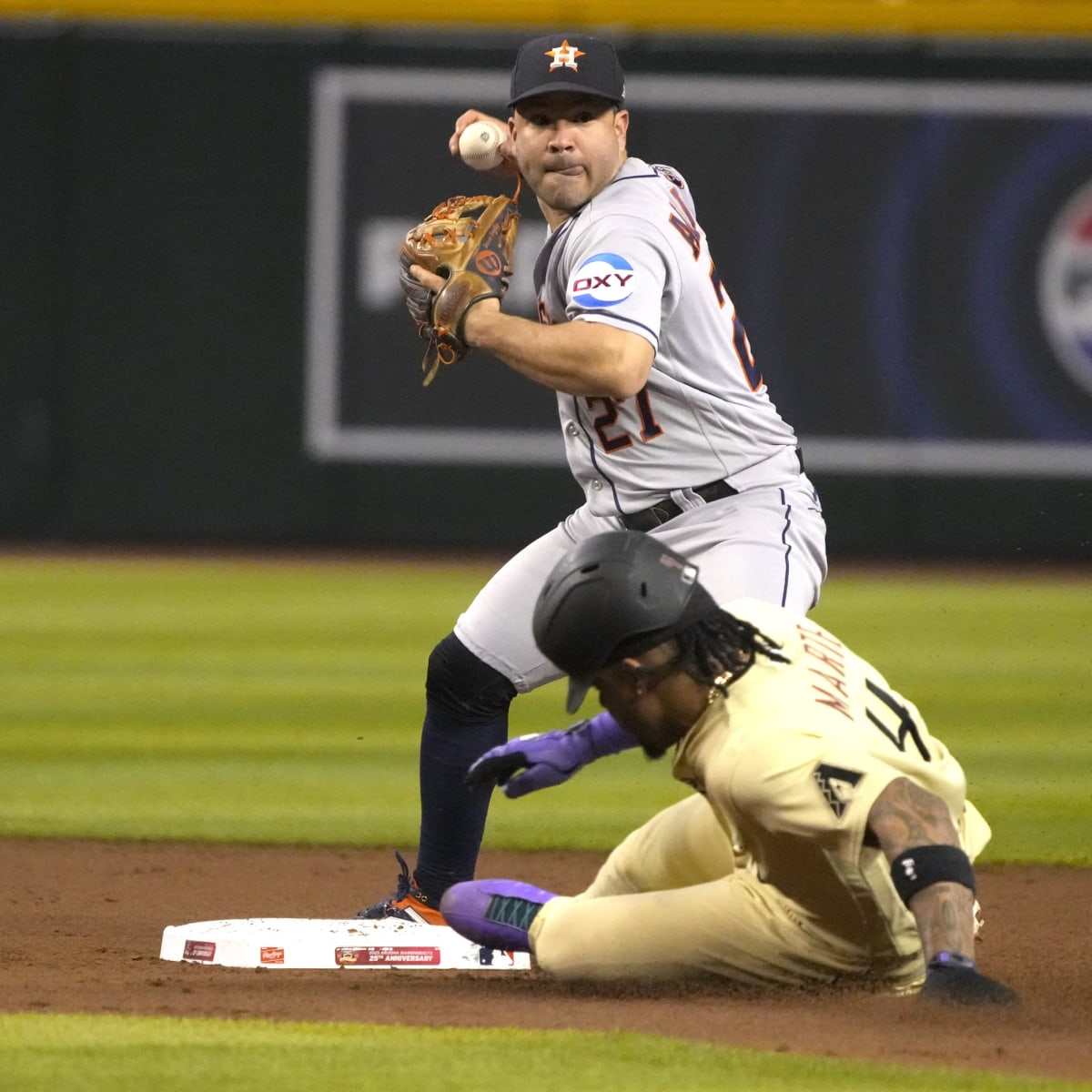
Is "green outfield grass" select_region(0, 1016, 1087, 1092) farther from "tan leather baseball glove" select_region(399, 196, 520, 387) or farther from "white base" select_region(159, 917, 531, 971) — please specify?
"tan leather baseball glove" select_region(399, 196, 520, 387)

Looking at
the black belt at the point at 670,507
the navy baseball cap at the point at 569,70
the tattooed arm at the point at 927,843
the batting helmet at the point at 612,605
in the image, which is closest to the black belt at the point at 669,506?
the black belt at the point at 670,507

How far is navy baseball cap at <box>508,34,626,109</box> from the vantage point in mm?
4500

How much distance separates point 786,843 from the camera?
3.62 meters

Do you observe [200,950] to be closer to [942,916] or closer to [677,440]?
[677,440]

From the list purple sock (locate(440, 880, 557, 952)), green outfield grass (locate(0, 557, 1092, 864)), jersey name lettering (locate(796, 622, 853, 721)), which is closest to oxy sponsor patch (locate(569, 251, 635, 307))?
jersey name lettering (locate(796, 622, 853, 721))

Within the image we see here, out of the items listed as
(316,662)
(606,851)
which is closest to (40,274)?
(316,662)

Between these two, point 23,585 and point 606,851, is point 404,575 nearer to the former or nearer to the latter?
point 23,585

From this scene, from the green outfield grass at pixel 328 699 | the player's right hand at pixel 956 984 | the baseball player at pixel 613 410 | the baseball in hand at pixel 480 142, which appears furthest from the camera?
the green outfield grass at pixel 328 699

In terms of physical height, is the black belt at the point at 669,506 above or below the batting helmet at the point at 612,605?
above

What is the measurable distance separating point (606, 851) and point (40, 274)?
871 centimetres

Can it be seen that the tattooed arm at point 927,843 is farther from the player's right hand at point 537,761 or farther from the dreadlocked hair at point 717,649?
the player's right hand at point 537,761

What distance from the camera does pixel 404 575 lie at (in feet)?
42.9

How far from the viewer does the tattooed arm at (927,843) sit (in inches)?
135

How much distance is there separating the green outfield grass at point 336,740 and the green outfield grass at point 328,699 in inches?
0.8
